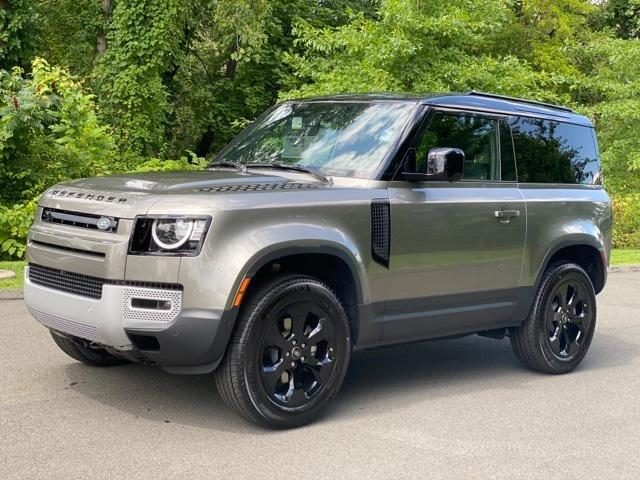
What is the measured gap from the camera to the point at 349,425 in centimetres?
529

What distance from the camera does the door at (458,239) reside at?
564cm

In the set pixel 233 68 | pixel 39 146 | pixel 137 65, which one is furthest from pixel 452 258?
pixel 233 68

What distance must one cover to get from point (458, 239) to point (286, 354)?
1.55 meters

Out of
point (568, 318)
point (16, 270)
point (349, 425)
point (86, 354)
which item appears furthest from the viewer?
point (16, 270)

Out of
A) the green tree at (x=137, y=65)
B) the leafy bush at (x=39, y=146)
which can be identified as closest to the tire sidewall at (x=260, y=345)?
the leafy bush at (x=39, y=146)

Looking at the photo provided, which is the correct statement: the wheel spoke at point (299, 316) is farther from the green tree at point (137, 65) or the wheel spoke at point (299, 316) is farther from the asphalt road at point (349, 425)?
the green tree at point (137, 65)

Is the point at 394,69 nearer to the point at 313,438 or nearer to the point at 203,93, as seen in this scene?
the point at 203,93

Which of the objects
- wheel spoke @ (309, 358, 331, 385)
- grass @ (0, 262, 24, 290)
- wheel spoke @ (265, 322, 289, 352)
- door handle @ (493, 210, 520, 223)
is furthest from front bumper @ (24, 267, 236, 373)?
Answer: grass @ (0, 262, 24, 290)

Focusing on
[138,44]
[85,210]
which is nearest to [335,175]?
[85,210]

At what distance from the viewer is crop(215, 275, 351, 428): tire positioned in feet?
16.0

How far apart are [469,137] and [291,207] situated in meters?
1.85

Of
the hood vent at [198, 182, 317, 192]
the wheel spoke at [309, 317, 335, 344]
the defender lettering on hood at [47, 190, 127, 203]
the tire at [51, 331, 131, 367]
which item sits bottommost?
the tire at [51, 331, 131, 367]

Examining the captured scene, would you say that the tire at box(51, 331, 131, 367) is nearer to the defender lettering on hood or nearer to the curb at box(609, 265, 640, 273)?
the defender lettering on hood

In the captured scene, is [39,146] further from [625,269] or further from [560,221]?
[625,269]
